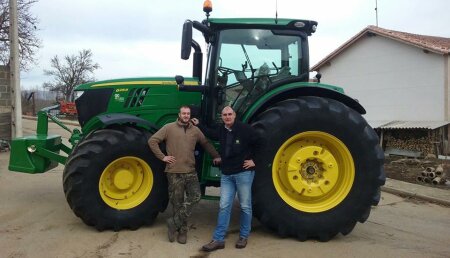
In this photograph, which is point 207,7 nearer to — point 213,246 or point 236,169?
point 236,169

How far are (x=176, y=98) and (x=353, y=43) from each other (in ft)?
50.4

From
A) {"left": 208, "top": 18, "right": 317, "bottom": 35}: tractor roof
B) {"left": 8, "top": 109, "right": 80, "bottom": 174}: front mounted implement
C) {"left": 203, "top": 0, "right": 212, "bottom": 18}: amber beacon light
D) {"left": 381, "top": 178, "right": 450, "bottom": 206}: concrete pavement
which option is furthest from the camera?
{"left": 381, "top": 178, "right": 450, "bottom": 206}: concrete pavement

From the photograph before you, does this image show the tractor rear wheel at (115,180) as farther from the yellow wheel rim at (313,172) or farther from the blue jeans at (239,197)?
the yellow wheel rim at (313,172)

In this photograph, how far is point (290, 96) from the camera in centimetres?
539

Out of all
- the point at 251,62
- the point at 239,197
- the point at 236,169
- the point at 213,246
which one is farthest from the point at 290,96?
the point at 213,246

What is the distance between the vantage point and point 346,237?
5.26 metres

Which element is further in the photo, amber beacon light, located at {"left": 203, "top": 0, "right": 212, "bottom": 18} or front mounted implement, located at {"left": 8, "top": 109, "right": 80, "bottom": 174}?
front mounted implement, located at {"left": 8, "top": 109, "right": 80, "bottom": 174}

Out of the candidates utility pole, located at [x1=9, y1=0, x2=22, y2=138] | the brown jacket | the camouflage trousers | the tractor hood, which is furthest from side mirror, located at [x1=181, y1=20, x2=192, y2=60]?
utility pole, located at [x1=9, y1=0, x2=22, y2=138]

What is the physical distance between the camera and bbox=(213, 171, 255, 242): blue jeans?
15.7ft

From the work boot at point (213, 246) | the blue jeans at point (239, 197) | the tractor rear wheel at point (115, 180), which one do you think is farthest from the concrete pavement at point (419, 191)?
the tractor rear wheel at point (115, 180)

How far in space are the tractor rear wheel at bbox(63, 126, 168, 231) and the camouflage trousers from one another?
0.32 meters

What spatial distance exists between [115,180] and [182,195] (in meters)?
0.83

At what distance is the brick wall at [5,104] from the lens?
12.2 m

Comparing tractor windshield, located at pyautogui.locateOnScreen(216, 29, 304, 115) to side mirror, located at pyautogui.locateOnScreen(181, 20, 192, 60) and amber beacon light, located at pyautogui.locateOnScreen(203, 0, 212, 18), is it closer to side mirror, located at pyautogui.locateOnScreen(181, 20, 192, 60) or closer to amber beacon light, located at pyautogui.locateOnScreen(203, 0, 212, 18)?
amber beacon light, located at pyautogui.locateOnScreen(203, 0, 212, 18)
